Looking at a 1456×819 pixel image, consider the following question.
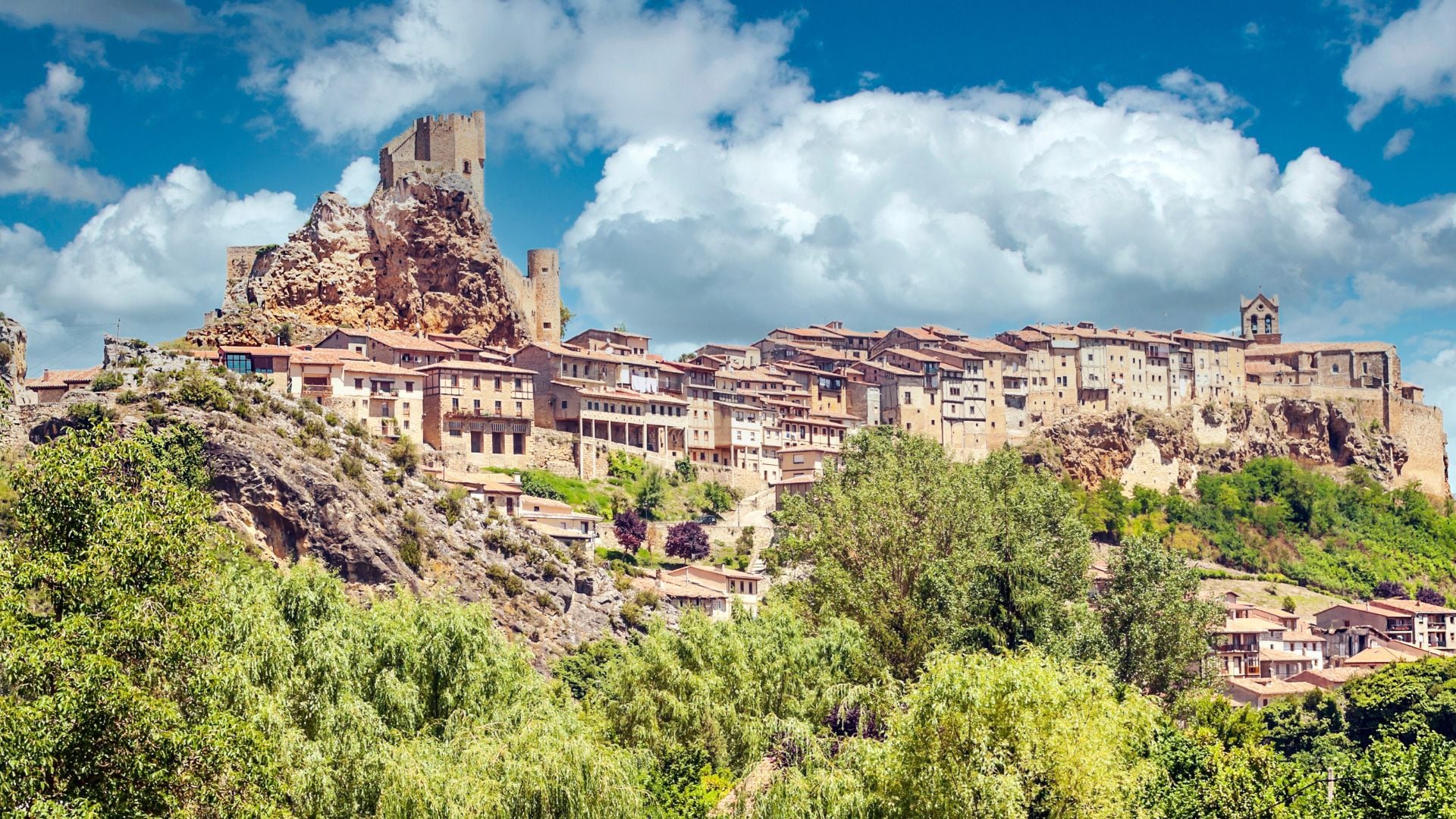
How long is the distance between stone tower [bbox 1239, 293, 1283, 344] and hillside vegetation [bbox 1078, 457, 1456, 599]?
24.3m

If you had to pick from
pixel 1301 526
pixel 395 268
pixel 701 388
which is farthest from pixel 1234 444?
pixel 395 268

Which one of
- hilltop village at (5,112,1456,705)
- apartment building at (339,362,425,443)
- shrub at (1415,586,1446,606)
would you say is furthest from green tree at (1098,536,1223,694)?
shrub at (1415,586,1446,606)

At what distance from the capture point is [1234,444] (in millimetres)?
145250

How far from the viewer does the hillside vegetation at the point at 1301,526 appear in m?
127

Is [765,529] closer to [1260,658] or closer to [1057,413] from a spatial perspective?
[1260,658]

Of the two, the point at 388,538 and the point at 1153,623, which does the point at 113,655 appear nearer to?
the point at 388,538

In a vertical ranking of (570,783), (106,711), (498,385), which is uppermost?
(498,385)

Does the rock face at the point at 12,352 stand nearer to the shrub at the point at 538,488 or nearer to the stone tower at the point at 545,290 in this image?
the shrub at the point at 538,488

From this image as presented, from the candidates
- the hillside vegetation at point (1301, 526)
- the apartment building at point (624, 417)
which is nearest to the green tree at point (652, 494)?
the apartment building at point (624, 417)

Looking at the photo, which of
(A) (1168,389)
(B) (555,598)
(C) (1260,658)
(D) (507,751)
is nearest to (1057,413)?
(A) (1168,389)

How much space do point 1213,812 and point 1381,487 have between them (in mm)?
117432

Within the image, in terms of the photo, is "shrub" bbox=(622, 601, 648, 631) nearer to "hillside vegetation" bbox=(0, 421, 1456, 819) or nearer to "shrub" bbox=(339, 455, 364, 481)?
"hillside vegetation" bbox=(0, 421, 1456, 819)

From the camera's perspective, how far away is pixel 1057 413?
140250mm

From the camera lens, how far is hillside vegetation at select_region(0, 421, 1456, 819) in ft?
83.0
